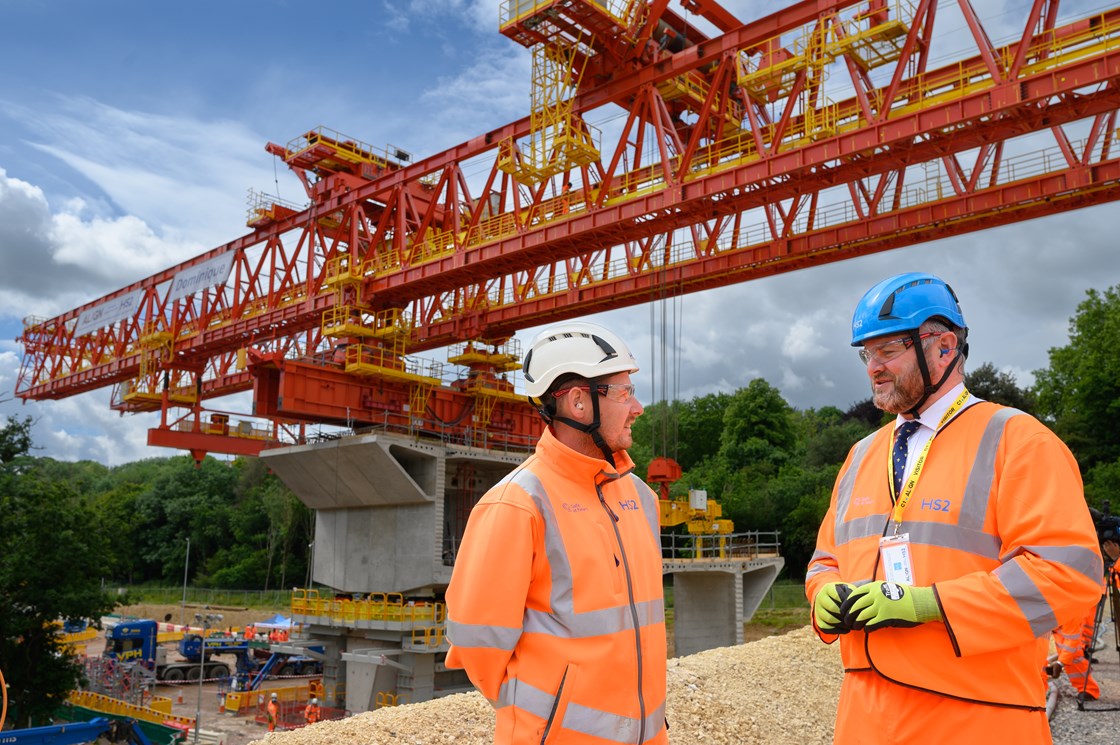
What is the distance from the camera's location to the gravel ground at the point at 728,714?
775 cm

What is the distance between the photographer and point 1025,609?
2.67 meters

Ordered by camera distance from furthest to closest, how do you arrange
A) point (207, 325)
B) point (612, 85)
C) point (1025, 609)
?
point (207, 325) → point (612, 85) → point (1025, 609)

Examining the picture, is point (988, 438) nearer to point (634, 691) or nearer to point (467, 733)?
point (634, 691)

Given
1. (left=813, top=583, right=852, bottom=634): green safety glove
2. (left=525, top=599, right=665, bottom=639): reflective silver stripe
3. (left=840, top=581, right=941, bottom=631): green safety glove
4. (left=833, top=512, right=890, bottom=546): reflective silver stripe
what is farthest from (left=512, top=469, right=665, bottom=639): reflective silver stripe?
(left=833, top=512, right=890, bottom=546): reflective silver stripe

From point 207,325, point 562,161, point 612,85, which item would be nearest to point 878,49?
point 612,85

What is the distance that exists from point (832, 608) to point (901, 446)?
0.69m

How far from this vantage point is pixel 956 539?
290cm

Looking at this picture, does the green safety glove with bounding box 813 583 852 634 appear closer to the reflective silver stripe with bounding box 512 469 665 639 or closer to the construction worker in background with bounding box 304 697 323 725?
the reflective silver stripe with bounding box 512 469 665 639

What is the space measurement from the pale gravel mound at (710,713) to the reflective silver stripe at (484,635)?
523 cm

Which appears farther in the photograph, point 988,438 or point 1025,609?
point 988,438

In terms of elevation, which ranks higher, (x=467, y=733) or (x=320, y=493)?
(x=320, y=493)

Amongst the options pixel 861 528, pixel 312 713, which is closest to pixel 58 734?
pixel 312 713

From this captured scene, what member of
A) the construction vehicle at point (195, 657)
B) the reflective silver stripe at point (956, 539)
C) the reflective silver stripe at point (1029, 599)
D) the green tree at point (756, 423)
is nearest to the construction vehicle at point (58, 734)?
the reflective silver stripe at point (956, 539)

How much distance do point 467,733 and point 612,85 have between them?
60.9 ft
